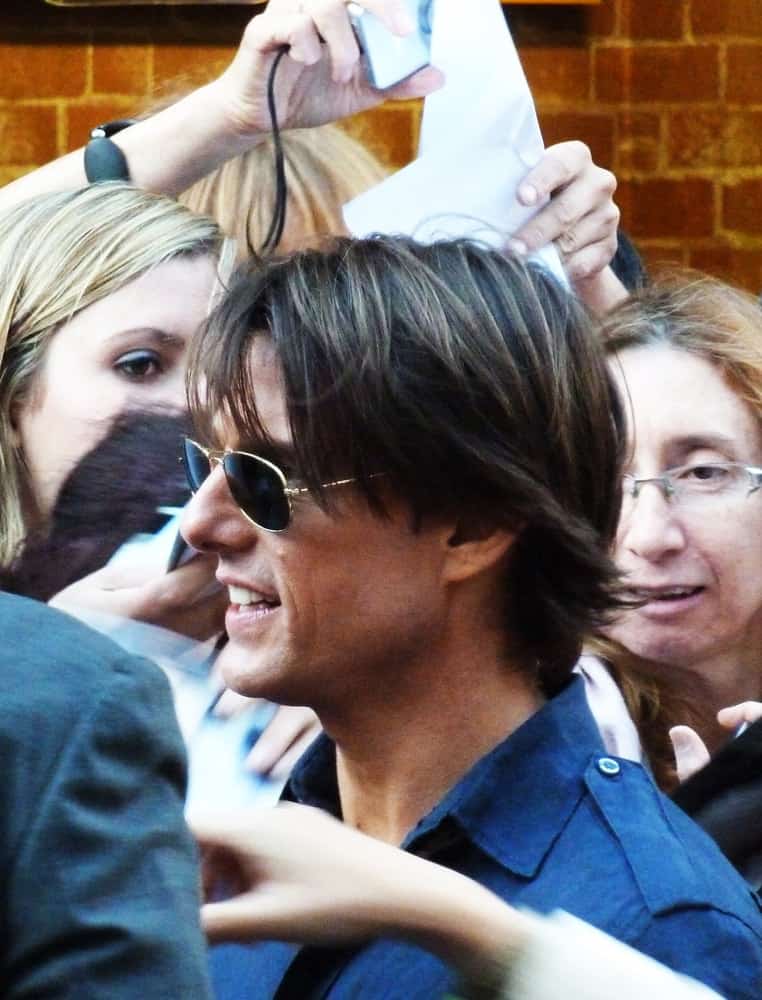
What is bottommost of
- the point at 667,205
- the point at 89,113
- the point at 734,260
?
the point at 734,260

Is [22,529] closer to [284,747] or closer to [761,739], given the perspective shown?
[284,747]

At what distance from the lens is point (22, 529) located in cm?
202

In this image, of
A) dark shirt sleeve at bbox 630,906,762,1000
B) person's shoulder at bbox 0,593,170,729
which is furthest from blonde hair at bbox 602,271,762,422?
person's shoulder at bbox 0,593,170,729

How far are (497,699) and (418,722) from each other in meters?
0.07

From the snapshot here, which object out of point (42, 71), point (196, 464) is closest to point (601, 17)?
point (42, 71)

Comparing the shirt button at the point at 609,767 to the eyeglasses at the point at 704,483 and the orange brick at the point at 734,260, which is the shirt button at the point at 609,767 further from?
the orange brick at the point at 734,260

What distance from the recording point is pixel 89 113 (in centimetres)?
387

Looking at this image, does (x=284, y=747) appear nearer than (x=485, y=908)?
No

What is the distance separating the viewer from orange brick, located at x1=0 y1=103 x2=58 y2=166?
152 inches

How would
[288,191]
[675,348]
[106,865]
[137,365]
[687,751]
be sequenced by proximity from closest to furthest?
[106,865] < [687,751] < [137,365] < [675,348] < [288,191]

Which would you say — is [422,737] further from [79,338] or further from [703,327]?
[703,327]

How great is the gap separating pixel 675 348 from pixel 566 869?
0.98 meters

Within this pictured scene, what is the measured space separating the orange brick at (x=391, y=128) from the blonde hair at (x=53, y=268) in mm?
1765

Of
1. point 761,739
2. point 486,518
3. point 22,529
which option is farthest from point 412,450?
point 22,529
